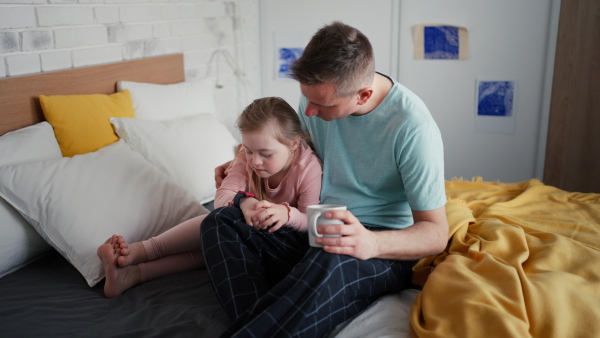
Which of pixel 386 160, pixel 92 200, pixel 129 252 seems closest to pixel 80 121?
pixel 92 200

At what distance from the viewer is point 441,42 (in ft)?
10.3

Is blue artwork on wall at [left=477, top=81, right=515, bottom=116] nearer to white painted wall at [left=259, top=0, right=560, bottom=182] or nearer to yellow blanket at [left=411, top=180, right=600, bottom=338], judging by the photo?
white painted wall at [left=259, top=0, right=560, bottom=182]

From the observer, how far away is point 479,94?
3.13 metres

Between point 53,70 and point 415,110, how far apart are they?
1.34 metres

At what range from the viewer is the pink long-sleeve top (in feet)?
5.20

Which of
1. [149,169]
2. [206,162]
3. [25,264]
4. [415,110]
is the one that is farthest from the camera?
[206,162]

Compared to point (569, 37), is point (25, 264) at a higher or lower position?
lower

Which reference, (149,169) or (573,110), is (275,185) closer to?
(149,169)

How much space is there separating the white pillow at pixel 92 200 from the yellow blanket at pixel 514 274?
33.4 inches

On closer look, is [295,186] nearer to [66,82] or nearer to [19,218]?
[19,218]

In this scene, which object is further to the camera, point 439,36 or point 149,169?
point 439,36

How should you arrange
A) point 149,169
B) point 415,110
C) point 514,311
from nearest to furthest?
point 514,311 < point 415,110 < point 149,169

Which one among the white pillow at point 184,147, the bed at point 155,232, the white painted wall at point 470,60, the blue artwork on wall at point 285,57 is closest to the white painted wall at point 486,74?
the white painted wall at point 470,60

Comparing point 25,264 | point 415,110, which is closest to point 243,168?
point 415,110
